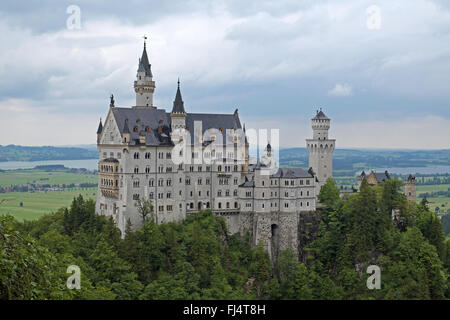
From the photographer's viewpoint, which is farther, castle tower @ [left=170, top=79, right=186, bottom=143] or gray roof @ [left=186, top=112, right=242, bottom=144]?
gray roof @ [left=186, top=112, right=242, bottom=144]

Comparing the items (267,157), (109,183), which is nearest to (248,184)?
(267,157)

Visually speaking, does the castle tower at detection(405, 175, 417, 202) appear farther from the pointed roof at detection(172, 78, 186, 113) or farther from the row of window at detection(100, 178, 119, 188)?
the row of window at detection(100, 178, 119, 188)

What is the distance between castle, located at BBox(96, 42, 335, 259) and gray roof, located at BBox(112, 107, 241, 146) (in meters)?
0.16

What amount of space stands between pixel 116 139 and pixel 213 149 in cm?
1654

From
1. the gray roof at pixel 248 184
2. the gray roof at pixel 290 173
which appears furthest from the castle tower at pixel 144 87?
the gray roof at pixel 290 173

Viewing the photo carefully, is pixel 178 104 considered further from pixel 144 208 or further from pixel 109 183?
pixel 144 208

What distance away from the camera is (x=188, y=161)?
313ft

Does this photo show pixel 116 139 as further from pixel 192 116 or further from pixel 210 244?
pixel 210 244

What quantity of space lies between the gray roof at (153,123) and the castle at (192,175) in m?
0.16

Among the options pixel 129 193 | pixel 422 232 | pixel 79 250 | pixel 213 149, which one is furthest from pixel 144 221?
pixel 422 232

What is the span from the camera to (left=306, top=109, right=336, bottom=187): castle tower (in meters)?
111

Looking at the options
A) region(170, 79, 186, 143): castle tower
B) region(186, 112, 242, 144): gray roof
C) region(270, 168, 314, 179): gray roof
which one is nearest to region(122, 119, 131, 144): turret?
region(170, 79, 186, 143): castle tower

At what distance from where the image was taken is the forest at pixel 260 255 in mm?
80688

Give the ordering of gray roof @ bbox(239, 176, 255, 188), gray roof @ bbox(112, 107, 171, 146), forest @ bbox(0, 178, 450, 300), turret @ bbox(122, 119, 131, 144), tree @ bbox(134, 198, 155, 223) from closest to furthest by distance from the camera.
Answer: forest @ bbox(0, 178, 450, 300) → turret @ bbox(122, 119, 131, 144) → tree @ bbox(134, 198, 155, 223) → gray roof @ bbox(112, 107, 171, 146) → gray roof @ bbox(239, 176, 255, 188)
